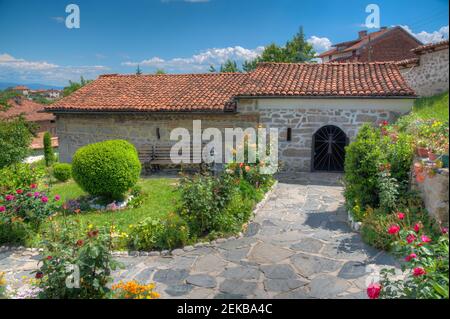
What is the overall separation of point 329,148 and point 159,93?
23.5 feet

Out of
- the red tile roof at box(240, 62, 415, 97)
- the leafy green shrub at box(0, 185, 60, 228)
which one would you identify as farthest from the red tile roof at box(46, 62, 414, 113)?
the leafy green shrub at box(0, 185, 60, 228)

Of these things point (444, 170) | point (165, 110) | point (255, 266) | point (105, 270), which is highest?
point (165, 110)

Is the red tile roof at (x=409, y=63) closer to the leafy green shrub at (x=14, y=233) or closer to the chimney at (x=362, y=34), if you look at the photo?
the leafy green shrub at (x=14, y=233)

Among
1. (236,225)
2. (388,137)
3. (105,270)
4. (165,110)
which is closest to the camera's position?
(105,270)

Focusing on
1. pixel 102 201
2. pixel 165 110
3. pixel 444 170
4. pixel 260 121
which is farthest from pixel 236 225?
pixel 165 110

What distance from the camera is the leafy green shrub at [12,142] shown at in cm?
1516

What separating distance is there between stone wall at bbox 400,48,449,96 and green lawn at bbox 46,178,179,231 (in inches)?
496

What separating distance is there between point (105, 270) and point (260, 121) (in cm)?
887

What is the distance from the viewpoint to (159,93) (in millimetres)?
14336

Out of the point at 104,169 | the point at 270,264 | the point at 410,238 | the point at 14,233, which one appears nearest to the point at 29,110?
the point at 104,169

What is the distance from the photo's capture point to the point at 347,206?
7.34 metres

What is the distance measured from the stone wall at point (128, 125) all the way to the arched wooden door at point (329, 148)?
7.63ft

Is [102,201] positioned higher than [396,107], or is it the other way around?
[396,107]
